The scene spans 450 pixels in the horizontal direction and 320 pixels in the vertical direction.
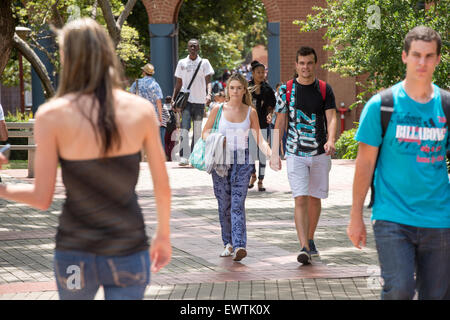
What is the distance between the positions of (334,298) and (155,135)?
11.2 ft

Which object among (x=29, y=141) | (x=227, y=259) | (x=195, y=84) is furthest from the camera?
(x=195, y=84)

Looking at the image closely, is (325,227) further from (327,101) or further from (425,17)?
(425,17)

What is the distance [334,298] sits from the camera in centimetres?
672

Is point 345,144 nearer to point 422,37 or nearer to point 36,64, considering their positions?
point 36,64

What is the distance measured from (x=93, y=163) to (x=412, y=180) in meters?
1.69

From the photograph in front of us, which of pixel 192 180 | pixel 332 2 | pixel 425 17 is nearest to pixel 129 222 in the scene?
pixel 192 180

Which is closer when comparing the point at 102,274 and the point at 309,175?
the point at 102,274

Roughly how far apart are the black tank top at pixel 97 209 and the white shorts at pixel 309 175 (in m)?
4.66

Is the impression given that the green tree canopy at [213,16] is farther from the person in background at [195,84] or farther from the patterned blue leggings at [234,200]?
the patterned blue leggings at [234,200]

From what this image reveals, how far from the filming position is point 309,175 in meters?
8.24

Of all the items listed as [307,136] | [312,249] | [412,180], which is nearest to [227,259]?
[312,249]

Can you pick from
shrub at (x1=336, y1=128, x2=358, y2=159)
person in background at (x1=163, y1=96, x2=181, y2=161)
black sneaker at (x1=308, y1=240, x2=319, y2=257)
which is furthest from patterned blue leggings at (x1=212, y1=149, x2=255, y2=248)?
shrub at (x1=336, y1=128, x2=358, y2=159)

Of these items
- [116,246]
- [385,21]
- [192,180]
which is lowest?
[192,180]

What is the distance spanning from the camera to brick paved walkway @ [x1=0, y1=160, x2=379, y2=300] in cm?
704
